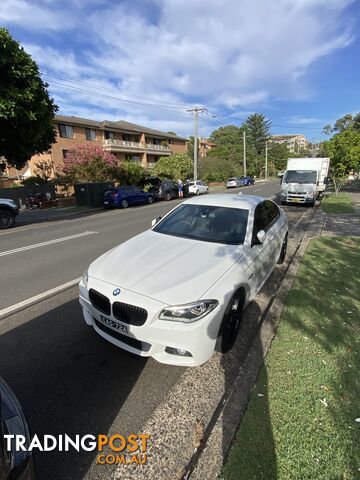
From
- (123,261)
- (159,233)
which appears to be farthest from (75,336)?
(159,233)

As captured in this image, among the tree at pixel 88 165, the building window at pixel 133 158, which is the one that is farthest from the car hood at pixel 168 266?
the building window at pixel 133 158

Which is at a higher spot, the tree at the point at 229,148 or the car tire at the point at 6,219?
the tree at the point at 229,148

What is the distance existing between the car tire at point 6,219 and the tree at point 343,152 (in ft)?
64.4

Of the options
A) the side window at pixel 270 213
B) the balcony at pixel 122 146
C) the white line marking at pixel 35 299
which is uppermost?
the balcony at pixel 122 146

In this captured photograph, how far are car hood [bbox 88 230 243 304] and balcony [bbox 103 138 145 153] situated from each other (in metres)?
36.1

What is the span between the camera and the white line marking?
3887 mm

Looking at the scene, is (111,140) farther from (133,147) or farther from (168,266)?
(168,266)

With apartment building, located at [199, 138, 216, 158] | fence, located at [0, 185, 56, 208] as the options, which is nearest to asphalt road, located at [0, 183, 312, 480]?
fence, located at [0, 185, 56, 208]

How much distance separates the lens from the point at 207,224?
12.7 ft

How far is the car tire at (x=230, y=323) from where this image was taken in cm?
263

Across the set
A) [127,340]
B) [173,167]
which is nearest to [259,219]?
[127,340]

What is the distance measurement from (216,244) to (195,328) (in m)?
1.32

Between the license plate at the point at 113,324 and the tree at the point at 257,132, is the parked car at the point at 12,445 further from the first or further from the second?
the tree at the point at 257,132

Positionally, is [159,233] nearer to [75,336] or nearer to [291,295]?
[75,336]
